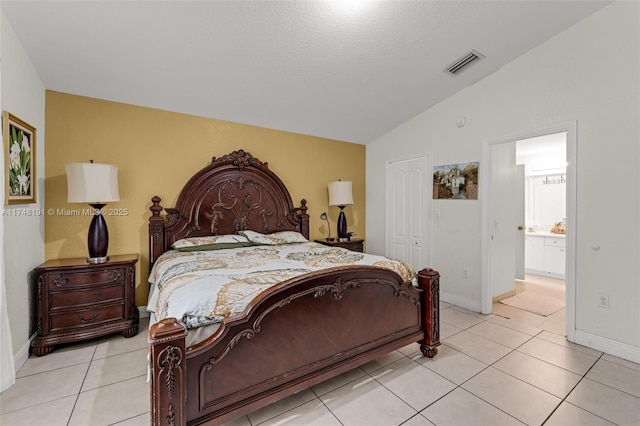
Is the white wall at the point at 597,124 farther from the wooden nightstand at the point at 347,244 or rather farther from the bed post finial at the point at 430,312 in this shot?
the wooden nightstand at the point at 347,244

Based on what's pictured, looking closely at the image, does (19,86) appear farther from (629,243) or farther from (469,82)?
(629,243)

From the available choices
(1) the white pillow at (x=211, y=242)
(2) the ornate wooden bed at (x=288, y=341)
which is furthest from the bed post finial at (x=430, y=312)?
(1) the white pillow at (x=211, y=242)

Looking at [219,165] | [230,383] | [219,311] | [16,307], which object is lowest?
[230,383]

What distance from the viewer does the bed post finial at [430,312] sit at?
234 cm

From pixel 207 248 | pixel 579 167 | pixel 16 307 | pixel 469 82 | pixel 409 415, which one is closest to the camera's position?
pixel 409 415

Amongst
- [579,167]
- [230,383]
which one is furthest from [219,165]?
[579,167]

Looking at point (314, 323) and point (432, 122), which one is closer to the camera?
point (314, 323)

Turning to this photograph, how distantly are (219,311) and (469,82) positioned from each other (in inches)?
145

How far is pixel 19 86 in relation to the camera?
2207 millimetres

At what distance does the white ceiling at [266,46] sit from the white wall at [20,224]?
16 cm

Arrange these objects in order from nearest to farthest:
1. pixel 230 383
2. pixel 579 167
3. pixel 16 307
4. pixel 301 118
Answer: pixel 230 383
pixel 16 307
pixel 579 167
pixel 301 118

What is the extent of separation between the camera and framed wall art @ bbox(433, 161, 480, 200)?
11.3 feet

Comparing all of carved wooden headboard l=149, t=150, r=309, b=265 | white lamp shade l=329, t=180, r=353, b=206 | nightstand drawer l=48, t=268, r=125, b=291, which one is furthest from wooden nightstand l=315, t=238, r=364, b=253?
nightstand drawer l=48, t=268, r=125, b=291

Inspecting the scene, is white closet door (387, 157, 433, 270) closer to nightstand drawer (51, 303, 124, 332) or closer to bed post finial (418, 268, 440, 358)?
bed post finial (418, 268, 440, 358)
